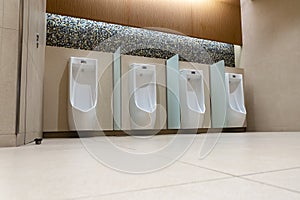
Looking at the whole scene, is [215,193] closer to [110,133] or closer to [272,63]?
[110,133]

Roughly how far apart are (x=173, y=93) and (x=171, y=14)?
1592 millimetres

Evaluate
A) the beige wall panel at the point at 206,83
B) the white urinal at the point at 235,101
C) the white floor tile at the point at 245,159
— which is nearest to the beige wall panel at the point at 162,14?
the beige wall panel at the point at 206,83

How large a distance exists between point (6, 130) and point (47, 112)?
1.79m

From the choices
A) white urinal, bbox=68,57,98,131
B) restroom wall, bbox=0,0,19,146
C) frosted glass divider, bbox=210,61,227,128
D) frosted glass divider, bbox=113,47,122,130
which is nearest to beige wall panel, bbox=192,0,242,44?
frosted glass divider, bbox=210,61,227,128

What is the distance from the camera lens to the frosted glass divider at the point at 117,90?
3.49m

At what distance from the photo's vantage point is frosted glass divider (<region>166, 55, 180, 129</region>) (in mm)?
3678

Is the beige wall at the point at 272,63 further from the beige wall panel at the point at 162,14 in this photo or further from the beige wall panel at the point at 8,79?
the beige wall panel at the point at 8,79

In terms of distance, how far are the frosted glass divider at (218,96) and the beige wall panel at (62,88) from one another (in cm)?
170

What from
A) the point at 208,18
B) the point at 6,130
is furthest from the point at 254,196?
the point at 208,18

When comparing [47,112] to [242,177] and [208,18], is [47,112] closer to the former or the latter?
[242,177]

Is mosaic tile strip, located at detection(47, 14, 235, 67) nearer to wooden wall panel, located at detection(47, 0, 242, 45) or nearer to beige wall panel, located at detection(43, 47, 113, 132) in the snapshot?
wooden wall panel, located at detection(47, 0, 242, 45)

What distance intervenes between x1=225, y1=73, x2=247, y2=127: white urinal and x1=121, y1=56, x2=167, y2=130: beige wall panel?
3.64 feet

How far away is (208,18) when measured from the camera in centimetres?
479

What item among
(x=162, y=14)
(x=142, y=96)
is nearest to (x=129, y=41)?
(x=162, y=14)
